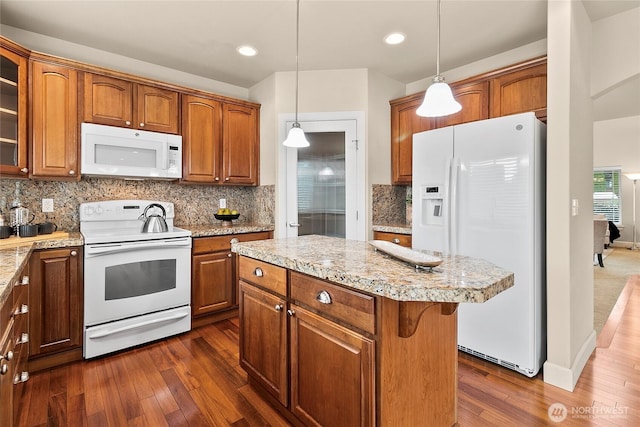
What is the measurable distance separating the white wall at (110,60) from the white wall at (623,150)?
8.22 m

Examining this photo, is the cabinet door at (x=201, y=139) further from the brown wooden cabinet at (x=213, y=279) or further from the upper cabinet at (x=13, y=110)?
the upper cabinet at (x=13, y=110)

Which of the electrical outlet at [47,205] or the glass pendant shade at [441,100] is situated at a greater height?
the glass pendant shade at [441,100]

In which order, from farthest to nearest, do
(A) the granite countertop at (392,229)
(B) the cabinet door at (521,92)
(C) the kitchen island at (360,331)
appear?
(A) the granite countertop at (392,229)
(B) the cabinet door at (521,92)
(C) the kitchen island at (360,331)

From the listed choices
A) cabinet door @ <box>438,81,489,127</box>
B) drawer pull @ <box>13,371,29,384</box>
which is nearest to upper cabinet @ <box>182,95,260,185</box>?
drawer pull @ <box>13,371,29,384</box>

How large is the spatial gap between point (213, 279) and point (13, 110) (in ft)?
6.43

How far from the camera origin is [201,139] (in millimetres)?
3320

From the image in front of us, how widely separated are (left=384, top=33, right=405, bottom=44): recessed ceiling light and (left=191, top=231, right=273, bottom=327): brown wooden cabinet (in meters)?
2.24

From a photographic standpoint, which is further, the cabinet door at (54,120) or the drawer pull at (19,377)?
the cabinet door at (54,120)

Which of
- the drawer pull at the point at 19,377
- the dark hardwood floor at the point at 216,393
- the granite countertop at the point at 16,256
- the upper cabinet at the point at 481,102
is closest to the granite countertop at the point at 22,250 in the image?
the granite countertop at the point at 16,256

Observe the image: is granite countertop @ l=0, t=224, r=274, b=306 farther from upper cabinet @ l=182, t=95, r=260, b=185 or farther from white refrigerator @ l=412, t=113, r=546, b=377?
white refrigerator @ l=412, t=113, r=546, b=377

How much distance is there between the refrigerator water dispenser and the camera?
261 centimetres

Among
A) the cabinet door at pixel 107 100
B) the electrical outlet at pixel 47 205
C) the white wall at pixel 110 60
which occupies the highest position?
the white wall at pixel 110 60

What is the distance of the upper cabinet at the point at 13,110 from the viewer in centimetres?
228

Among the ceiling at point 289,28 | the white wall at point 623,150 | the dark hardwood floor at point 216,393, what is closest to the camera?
the dark hardwood floor at point 216,393
